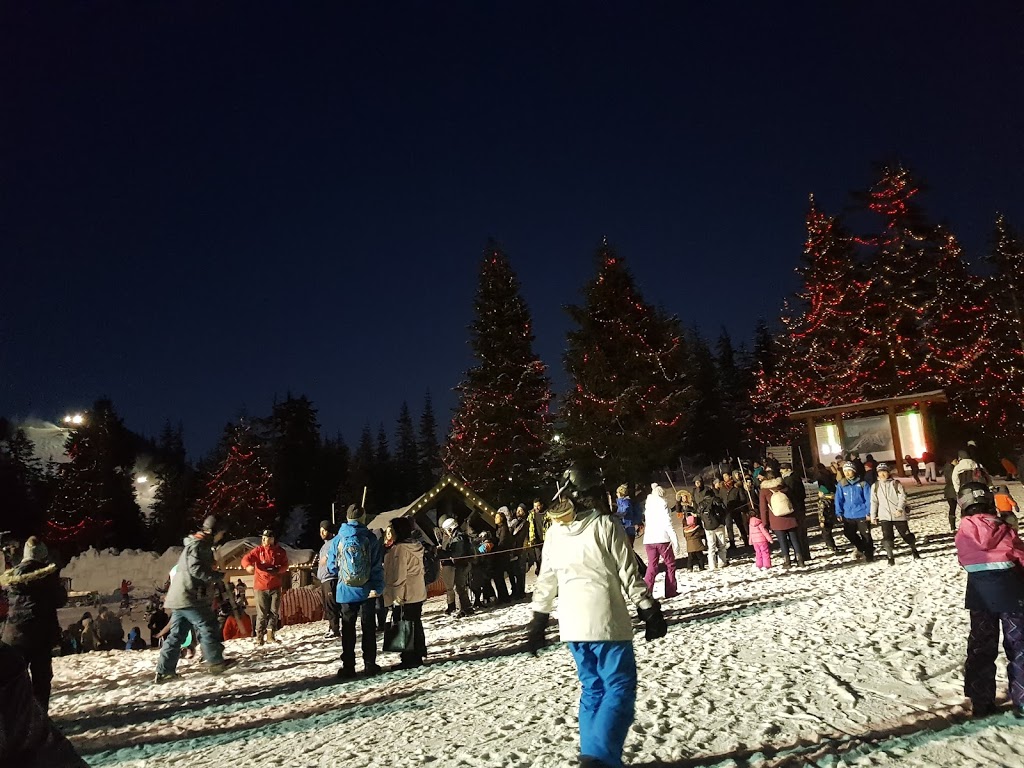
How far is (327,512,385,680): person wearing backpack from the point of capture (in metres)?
7.54

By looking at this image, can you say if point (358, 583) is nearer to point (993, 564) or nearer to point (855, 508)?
point (993, 564)

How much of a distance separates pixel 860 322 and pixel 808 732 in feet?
98.9

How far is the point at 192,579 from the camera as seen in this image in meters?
8.31

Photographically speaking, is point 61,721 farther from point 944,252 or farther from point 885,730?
point 944,252

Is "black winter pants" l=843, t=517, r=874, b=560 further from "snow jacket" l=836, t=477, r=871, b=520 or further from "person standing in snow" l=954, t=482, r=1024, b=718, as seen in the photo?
"person standing in snow" l=954, t=482, r=1024, b=718

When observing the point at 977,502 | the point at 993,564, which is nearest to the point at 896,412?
the point at 977,502

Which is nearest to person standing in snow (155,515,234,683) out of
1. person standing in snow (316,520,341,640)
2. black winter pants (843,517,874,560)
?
person standing in snow (316,520,341,640)

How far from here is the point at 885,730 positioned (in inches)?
173

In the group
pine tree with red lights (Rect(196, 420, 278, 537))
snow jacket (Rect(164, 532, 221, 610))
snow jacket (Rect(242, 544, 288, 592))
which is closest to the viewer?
snow jacket (Rect(164, 532, 221, 610))

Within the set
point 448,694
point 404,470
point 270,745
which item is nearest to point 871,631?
point 448,694

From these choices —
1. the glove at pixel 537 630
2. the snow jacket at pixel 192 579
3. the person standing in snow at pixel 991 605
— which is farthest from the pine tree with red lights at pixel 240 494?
the person standing in snow at pixel 991 605

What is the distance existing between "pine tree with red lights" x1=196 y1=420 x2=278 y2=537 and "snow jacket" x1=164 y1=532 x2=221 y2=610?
3577 cm

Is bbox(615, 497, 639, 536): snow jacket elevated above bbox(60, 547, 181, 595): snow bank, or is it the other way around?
bbox(615, 497, 639, 536): snow jacket

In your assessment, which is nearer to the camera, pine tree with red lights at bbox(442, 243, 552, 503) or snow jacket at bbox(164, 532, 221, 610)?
snow jacket at bbox(164, 532, 221, 610)
